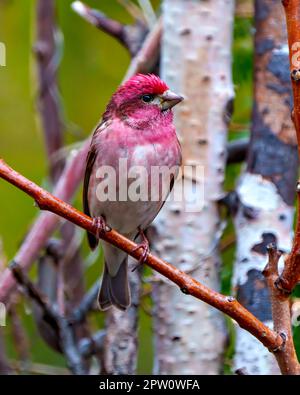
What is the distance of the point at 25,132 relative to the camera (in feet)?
23.2

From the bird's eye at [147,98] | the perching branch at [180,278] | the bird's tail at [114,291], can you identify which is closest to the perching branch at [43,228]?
the bird's tail at [114,291]

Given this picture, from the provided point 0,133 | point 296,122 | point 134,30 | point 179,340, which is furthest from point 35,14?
point 296,122

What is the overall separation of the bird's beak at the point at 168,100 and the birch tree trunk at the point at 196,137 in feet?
1.28

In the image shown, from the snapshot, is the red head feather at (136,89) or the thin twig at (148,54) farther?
the thin twig at (148,54)

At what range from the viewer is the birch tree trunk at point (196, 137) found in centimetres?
438

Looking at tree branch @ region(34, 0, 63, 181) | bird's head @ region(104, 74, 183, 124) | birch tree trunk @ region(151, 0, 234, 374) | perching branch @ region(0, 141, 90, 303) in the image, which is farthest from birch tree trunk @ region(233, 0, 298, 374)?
tree branch @ region(34, 0, 63, 181)

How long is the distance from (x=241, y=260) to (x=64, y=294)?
1375 millimetres

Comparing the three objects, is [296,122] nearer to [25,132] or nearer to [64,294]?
[64,294]

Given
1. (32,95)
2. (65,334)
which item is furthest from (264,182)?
(32,95)

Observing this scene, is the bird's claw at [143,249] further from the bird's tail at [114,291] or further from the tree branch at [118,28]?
the tree branch at [118,28]

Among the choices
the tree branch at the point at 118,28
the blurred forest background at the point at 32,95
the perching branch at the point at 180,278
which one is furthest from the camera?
the blurred forest background at the point at 32,95

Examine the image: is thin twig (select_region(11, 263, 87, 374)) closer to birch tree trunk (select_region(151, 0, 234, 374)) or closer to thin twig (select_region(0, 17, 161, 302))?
thin twig (select_region(0, 17, 161, 302))

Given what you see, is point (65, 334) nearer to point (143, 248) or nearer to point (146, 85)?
point (143, 248)

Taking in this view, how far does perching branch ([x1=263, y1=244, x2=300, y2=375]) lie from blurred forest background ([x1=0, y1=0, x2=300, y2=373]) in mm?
3385
